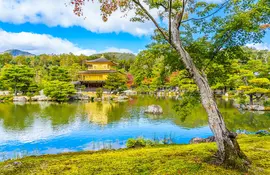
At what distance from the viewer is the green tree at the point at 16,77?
27094 millimetres

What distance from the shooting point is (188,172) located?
270 cm

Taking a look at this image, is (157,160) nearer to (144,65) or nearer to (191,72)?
(191,72)

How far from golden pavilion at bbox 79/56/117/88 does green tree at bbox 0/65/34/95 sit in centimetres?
772

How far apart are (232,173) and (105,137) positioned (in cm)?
774

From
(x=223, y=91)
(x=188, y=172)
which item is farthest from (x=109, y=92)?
(x=188, y=172)

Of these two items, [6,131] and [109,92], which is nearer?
[6,131]

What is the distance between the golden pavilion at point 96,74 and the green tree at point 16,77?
25.3 feet

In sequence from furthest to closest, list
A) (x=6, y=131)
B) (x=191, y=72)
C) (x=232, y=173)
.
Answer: (x=6, y=131) < (x=191, y=72) < (x=232, y=173)

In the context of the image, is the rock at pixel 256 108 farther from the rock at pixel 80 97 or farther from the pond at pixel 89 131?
the rock at pixel 80 97

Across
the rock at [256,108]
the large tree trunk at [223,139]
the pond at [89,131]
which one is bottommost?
the pond at [89,131]

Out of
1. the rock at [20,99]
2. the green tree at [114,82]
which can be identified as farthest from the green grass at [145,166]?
the green tree at [114,82]

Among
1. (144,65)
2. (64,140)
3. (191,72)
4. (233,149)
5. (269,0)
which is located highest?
(269,0)

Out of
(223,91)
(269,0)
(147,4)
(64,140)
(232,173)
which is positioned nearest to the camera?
(232,173)

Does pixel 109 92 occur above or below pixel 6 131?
above
